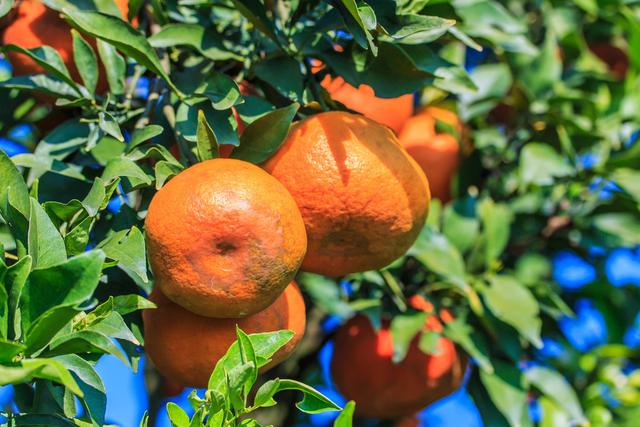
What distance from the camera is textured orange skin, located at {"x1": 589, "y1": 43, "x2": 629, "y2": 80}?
2.38 meters

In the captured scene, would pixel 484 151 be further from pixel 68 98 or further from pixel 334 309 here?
pixel 68 98

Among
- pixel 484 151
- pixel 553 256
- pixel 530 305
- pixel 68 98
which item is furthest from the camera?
pixel 553 256

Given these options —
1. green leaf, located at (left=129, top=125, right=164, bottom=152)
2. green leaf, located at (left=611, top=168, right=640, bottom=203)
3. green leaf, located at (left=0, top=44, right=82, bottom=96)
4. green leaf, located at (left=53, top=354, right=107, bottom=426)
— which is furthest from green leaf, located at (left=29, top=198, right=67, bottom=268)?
green leaf, located at (left=611, top=168, right=640, bottom=203)

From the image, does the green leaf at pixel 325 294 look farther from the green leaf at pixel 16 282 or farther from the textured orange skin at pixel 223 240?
the green leaf at pixel 16 282

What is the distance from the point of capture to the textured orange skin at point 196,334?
1.11 meters

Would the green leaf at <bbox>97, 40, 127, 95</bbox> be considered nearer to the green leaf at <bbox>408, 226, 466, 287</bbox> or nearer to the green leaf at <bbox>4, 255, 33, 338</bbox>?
the green leaf at <bbox>4, 255, 33, 338</bbox>

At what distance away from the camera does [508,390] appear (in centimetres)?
163

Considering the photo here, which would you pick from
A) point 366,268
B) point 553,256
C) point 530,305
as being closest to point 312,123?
point 366,268

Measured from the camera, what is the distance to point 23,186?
105 centimetres

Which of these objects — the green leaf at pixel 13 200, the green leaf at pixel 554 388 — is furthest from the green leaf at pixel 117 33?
the green leaf at pixel 554 388

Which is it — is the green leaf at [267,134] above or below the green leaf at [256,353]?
above

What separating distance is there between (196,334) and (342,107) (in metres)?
0.39

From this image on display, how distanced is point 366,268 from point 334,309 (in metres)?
0.62

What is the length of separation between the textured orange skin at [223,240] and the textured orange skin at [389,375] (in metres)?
0.67
